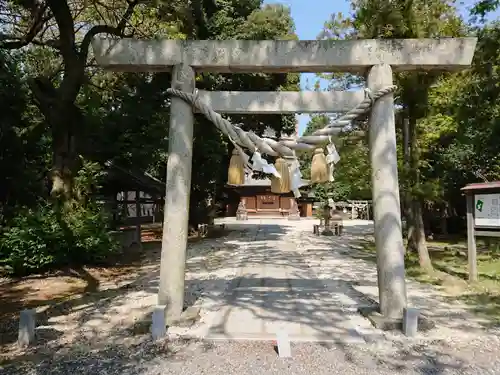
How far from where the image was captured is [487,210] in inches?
320

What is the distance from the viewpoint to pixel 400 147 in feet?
42.9

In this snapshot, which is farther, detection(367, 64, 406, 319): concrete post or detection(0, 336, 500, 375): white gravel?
detection(367, 64, 406, 319): concrete post

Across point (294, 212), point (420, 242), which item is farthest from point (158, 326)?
point (294, 212)

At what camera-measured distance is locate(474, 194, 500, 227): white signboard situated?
7871 mm

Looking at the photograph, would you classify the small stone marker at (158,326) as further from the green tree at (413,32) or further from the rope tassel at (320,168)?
the green tree at (413,32)

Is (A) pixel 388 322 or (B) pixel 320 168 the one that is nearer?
(A) pixel 388 322

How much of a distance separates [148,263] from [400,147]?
8.52m

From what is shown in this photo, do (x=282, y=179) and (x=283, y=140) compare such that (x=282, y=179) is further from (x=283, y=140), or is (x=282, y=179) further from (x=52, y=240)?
(x=52, y=240)

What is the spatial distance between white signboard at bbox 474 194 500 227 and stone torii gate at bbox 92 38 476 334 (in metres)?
3.80

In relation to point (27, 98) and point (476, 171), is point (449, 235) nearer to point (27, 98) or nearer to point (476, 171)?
point (476, 171)

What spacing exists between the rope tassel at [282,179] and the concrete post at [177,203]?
1.14 metres

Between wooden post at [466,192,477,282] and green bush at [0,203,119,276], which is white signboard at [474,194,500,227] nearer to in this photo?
wooden post at [466,192,477,282]

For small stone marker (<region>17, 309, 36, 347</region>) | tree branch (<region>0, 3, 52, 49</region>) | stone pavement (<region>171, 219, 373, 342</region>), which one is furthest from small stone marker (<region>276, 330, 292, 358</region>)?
tree branch (<region>0, 3, 52, 49</region>)

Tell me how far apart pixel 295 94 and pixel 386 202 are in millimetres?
1825
